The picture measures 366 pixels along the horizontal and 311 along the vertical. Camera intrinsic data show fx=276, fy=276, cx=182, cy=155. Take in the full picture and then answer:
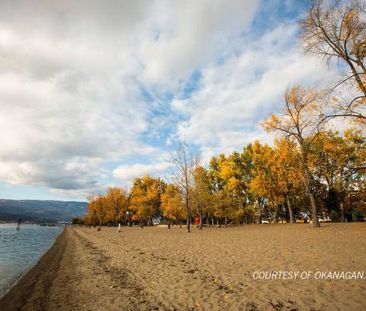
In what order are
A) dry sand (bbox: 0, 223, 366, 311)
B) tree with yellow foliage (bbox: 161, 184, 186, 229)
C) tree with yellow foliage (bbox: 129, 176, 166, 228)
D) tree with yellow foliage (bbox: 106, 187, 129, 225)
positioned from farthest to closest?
tree with yellow foliage (bbox: 106, 187, 129, 225), tree with yellow foliage (bbox: 129, 176, 166, 228), tree with yellow foliage (bbox: 161, 184, 186, 229), dry sand (bbox: 0, 223, 366, 311)

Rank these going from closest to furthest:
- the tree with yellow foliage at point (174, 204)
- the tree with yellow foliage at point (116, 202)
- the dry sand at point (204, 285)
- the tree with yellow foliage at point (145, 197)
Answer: the dry sand at point (204, 285) < the tree with yellow foliage at point (174, 204) < the tree with yellow foliage at point (145, 197) < the tree with yellow foliage at point (116, 202)

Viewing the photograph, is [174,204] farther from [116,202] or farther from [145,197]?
[116,202]

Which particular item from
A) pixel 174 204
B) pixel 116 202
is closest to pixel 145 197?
pixel 174 204

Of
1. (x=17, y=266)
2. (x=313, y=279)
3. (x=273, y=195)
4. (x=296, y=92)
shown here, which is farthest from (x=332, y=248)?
(x=273, y=195)

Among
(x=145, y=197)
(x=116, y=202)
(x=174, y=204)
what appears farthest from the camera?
(x=116, y=202)

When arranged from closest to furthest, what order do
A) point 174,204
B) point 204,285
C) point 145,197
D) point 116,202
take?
1. point 204,285
2. point 174,204
3. point 145,197
4. point 116,202

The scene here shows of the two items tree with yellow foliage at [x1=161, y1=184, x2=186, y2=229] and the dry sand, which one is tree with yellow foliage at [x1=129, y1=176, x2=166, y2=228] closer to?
tree with yellow foliage at [x1=161, y1=184, x2=186, y2=229]

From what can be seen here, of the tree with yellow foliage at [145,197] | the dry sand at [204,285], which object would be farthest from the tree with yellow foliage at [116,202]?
the dry sand at [204,285]

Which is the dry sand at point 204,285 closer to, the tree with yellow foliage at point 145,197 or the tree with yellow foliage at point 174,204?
the tree with yellow foliage at point 174,204

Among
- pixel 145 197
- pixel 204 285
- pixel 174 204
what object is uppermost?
pixel 145 197

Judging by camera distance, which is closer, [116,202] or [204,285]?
[204,285]

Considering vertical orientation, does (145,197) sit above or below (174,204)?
above

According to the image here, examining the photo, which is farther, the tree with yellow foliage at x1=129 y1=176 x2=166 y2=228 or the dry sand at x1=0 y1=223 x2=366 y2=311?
the tree with yellow foliage at x1=129 y1=176 x2=166 y2=228

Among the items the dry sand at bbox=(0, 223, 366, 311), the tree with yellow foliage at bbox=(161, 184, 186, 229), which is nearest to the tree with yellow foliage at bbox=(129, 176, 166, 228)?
the tree with yellow foliage at bbox=(161, 184, 186, 229)
